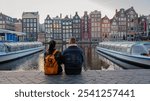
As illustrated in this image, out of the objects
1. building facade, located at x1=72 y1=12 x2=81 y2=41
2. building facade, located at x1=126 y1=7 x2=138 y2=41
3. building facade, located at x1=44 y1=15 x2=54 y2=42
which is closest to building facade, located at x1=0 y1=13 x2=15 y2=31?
building facade, located at x1=44 y1=15 x2=54 y2=42

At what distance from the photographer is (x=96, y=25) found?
7162 cm

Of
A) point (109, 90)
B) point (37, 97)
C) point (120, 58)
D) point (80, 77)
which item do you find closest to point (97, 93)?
point (109, 90)

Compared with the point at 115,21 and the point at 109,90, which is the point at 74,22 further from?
the point at 109,90

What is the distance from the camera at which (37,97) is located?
3895 mm

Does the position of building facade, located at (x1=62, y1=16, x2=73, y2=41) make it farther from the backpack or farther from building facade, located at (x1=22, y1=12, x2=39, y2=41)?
the backpack

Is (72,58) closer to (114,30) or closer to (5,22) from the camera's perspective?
(114,30)

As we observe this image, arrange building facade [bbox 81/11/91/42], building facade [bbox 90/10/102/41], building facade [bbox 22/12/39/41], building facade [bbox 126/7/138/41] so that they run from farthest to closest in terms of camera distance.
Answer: building facade [bbox 81/11/91/42] < building facade [bbox 90/10/102/41] < building facade [bbox 22/12/39/41] < building facade [bbox 126/7/138/41]

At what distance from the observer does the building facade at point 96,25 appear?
235 feet

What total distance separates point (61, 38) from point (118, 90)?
7475cm

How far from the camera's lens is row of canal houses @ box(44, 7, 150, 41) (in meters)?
67.4

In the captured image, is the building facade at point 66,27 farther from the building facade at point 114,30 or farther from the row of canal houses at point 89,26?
the building facade at point 114,30

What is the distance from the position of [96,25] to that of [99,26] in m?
0.77

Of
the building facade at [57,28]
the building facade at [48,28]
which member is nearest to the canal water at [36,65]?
the building facade at [57,28]

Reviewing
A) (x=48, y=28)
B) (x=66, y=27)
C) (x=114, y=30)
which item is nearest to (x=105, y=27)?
(x=114, y=30)
